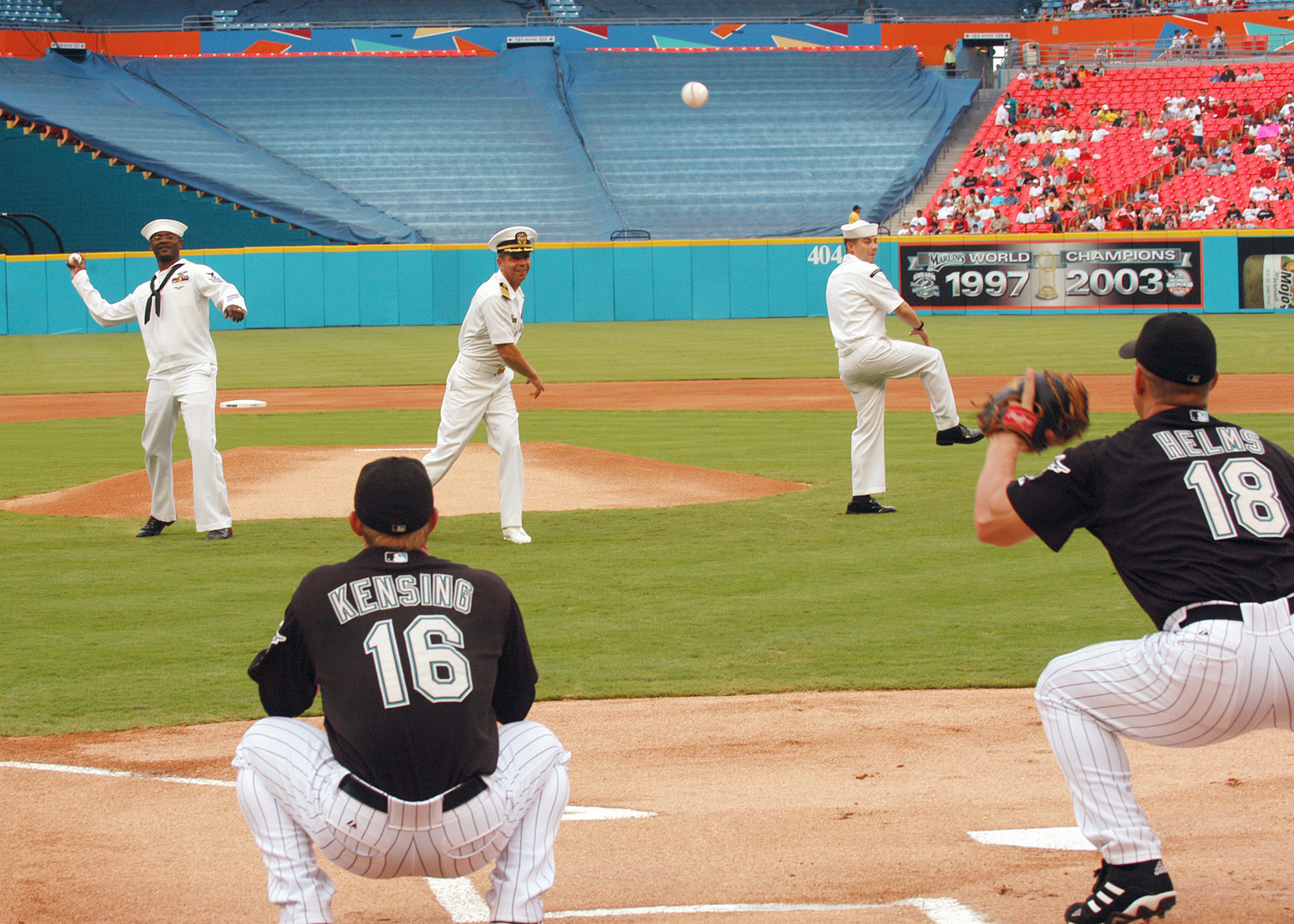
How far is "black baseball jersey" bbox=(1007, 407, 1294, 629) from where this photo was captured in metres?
3.28

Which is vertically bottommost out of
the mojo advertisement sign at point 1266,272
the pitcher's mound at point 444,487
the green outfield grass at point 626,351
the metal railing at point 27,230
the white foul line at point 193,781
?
the white foul line at point 193,781

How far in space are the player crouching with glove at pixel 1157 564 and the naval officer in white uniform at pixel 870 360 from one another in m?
5.91

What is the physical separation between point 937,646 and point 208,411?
4.98m

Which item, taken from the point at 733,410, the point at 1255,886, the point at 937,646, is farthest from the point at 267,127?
the point at 1255,886

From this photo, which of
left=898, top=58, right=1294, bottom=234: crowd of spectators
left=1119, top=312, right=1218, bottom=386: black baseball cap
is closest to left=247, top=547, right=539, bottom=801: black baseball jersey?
left=1119, top=312, right=1218, bottom=386: black baseball cap

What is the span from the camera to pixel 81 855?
3947 millimetres

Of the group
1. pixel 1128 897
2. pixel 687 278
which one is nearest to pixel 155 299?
pixel 1128 897

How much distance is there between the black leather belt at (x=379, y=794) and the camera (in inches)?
119

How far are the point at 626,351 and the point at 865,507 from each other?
653 inches

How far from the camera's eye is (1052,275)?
31719 mm

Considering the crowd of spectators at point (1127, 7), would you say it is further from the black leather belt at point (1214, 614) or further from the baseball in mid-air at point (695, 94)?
the black leather belt at point (1214, 614)

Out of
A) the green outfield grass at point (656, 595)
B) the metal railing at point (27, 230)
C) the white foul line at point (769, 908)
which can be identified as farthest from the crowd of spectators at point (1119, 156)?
the white foul line at point (769, 908)

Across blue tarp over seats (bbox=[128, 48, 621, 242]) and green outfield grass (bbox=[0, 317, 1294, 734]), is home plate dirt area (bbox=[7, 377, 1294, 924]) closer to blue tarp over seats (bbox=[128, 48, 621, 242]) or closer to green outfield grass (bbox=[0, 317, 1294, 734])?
green outfield grass (bbox=[0, 317, 1294, 734])

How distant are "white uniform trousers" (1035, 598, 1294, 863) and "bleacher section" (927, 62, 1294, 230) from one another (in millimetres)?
33983
